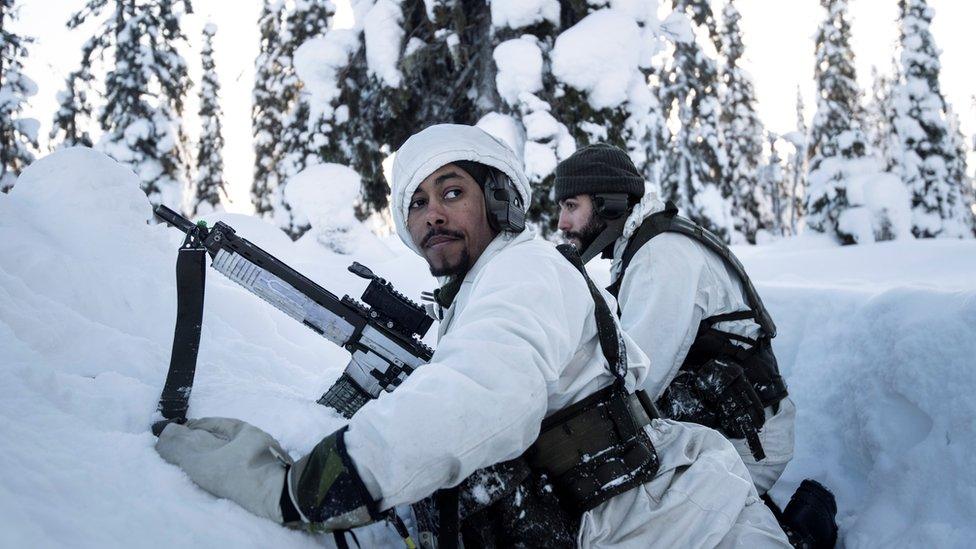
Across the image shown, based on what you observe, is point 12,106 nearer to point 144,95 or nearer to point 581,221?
point 144,95

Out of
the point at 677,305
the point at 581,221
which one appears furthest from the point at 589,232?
the point at 677,305

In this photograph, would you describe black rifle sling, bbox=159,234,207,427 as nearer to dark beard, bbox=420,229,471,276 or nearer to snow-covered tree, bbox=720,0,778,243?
dark beard, bbox=420,229,471,276

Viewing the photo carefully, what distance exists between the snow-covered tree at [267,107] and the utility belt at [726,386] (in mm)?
19288

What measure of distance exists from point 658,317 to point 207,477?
2.13 meters

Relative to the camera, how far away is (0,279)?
2.44 meters

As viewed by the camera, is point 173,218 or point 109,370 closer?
point 109,370

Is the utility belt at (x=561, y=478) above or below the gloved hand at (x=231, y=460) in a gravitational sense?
below

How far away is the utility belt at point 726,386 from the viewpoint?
3.36 metres

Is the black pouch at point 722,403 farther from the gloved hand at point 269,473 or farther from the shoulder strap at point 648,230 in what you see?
the gloved hand at point 269,473

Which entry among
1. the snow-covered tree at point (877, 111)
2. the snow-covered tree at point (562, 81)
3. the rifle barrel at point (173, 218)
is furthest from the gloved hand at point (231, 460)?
the snow-covered tree at point (877, 111)

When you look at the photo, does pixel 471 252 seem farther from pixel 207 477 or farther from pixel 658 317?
pixel 658 317

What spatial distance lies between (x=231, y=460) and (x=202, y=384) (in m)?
0.93

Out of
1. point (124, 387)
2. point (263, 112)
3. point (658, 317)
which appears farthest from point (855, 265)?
point (263, 112)

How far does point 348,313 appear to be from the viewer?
2.99 meters
